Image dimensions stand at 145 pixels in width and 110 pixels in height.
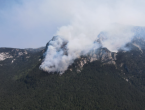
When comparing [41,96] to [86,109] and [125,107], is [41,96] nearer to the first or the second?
[86,109]

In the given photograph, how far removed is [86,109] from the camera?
174 metres

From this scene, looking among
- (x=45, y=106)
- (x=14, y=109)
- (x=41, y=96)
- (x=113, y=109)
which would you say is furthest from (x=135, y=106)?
(x=14, y=109)

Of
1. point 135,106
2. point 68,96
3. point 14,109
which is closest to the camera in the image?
point 14,109

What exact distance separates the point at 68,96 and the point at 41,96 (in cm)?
4703

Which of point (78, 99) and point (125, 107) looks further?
point (78, 99)

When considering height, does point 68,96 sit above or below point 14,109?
above

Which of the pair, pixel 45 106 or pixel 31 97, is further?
pixel 31 97

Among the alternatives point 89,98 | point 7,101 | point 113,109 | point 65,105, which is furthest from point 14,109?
point 113,109

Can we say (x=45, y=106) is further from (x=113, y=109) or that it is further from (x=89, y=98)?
(x=113, y=109)

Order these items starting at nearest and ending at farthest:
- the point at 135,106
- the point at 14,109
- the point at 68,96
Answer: the point at 14,109
the point at 135,106
the point at 68,96

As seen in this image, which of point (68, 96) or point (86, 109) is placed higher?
point (68, 96)

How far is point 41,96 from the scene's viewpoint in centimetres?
19962

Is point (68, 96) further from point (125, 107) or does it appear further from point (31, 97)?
point (125, 107)

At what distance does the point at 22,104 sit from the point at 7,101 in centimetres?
2891
